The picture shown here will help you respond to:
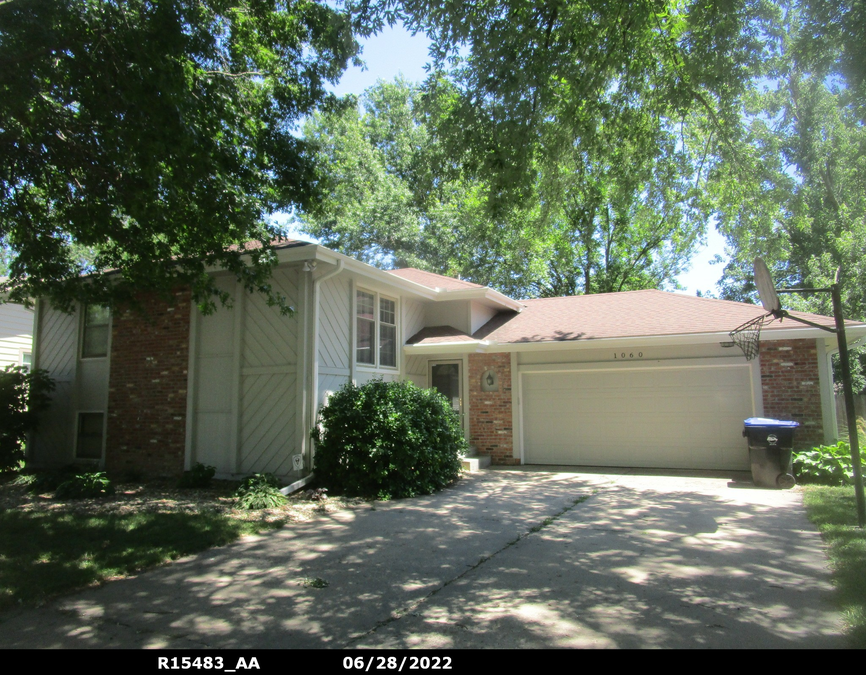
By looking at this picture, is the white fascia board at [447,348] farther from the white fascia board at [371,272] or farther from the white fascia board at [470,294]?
the white fascia board at [470,294]

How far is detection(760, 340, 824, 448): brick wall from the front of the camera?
10391 mm

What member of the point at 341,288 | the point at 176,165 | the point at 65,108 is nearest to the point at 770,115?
the point at 341,288

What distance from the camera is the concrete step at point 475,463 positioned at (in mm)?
12016

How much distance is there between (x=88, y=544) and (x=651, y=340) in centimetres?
971

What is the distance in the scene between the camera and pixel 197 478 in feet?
32.2

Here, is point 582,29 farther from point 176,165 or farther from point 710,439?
point 710,439

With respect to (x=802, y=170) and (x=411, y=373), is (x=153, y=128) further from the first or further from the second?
(x=802, y=170)

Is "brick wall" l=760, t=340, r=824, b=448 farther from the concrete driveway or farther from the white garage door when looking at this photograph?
the concrete driveway

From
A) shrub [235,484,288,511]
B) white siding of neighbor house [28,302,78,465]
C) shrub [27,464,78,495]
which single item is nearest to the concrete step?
shrub [235,484,288,511]

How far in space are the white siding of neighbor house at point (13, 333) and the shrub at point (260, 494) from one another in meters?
10.4

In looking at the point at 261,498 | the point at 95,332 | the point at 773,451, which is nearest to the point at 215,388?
the point at 261,498

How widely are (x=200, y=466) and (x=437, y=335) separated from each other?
18.5 ft

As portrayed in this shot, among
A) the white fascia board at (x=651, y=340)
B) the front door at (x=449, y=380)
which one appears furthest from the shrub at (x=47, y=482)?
the white fascia board at (x=651, y=340)

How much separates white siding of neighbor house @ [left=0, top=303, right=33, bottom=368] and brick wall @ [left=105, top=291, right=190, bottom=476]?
19.7 ft
